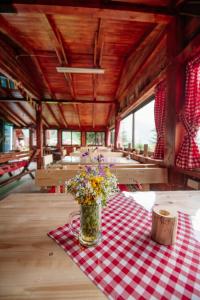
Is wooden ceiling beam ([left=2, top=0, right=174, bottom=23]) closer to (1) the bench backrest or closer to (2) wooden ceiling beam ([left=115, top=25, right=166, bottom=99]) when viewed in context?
(2) wooden ceiling beam ([left=115, top=25, right=166, bottom=99])

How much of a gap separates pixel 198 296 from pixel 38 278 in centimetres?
50

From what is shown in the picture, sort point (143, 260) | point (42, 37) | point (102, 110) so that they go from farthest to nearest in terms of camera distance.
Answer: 1. point (102, 110)
2. point (42, 37)
3. point (143, 260)

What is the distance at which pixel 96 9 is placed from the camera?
6.77ft

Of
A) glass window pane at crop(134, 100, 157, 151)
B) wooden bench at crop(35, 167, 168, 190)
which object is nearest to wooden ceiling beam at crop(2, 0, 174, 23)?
glass window pane at crop(134, 100, 157, 151)

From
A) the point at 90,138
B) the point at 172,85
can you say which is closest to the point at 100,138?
the point at 90,138

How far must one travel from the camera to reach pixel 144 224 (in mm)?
861

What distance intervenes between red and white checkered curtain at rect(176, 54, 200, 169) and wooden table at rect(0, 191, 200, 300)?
3.06 ft

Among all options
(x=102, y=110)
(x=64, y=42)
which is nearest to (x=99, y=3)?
(x=64, y=42)

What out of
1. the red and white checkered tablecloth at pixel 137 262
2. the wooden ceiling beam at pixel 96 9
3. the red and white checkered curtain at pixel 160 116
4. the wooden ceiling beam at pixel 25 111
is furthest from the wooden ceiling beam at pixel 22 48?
the red and white checkered tablecloth at pixel 137 262

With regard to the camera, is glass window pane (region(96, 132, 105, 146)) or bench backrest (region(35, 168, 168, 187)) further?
glass window pane (region(96, 132, 105, 146))

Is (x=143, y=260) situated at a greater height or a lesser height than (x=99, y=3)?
lesser

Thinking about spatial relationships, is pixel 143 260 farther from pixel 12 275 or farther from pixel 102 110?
pixel 102 110

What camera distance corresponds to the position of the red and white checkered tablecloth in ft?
1.61

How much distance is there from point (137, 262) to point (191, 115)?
1.85 meters
